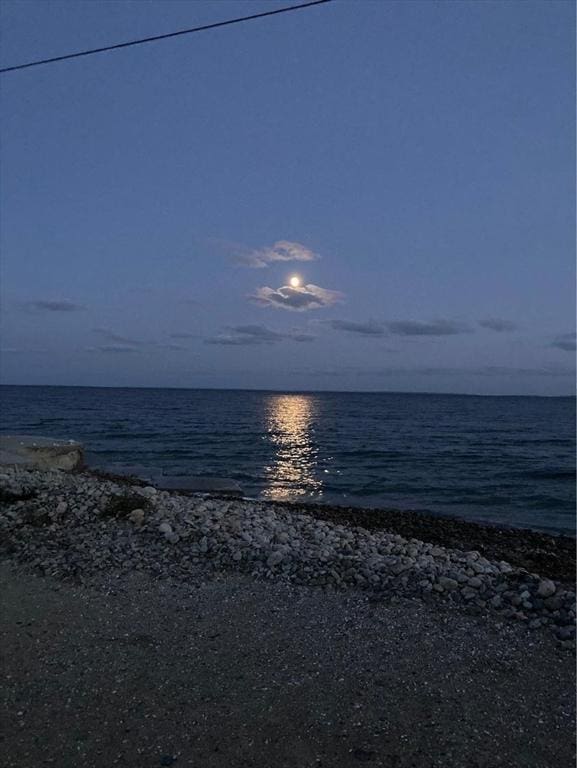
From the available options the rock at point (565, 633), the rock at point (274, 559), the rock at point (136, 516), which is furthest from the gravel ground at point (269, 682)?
the rock at point (136, 516)

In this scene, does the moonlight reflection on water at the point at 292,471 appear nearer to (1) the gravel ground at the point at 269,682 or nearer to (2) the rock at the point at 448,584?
(2) the rock at the point at 448,584

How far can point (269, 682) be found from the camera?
18.3ft

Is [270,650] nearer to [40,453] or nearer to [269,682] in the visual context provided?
[269,682]

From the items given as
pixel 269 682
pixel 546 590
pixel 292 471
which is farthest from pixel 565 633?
pixel 292 471

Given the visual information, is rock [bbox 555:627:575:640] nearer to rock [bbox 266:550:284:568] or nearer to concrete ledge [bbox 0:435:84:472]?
rock [bbox 266:550:284:568]

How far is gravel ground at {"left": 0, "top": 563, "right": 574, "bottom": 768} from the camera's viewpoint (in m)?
4.56

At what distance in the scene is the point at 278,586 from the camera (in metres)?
8.12

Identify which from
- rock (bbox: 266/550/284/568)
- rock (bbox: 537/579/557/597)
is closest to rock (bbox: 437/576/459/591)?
rock (bbox: 537/579/557/597)

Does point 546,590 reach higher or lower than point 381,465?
higher

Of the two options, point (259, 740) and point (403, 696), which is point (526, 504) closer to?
point (403, 696)

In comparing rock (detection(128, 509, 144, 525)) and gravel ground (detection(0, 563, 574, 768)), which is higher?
rock (detection(128, 509, 144, 525))

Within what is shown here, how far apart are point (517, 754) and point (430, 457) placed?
1150 inches

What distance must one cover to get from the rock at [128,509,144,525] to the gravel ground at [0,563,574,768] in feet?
9.05

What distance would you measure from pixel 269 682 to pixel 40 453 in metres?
22.4
